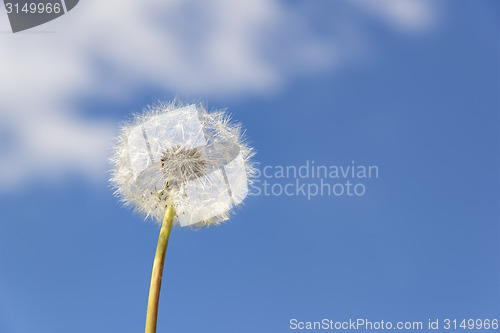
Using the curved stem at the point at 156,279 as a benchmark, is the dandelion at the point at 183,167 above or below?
above

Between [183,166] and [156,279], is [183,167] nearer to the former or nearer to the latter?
[183,166]

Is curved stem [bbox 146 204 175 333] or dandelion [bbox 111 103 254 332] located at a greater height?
dandelion [bbox 111 103 254 332]

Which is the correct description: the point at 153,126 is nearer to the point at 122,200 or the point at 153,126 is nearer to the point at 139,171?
the point at 139,171

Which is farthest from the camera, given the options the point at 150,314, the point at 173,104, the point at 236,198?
the point at 173,104

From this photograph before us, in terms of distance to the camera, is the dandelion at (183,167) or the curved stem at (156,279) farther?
the dandelion at (183,167)

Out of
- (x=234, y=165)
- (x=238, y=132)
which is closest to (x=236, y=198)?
(x=234, y=165)

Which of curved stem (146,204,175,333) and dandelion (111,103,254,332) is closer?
curved stem (146,204,175,333)
